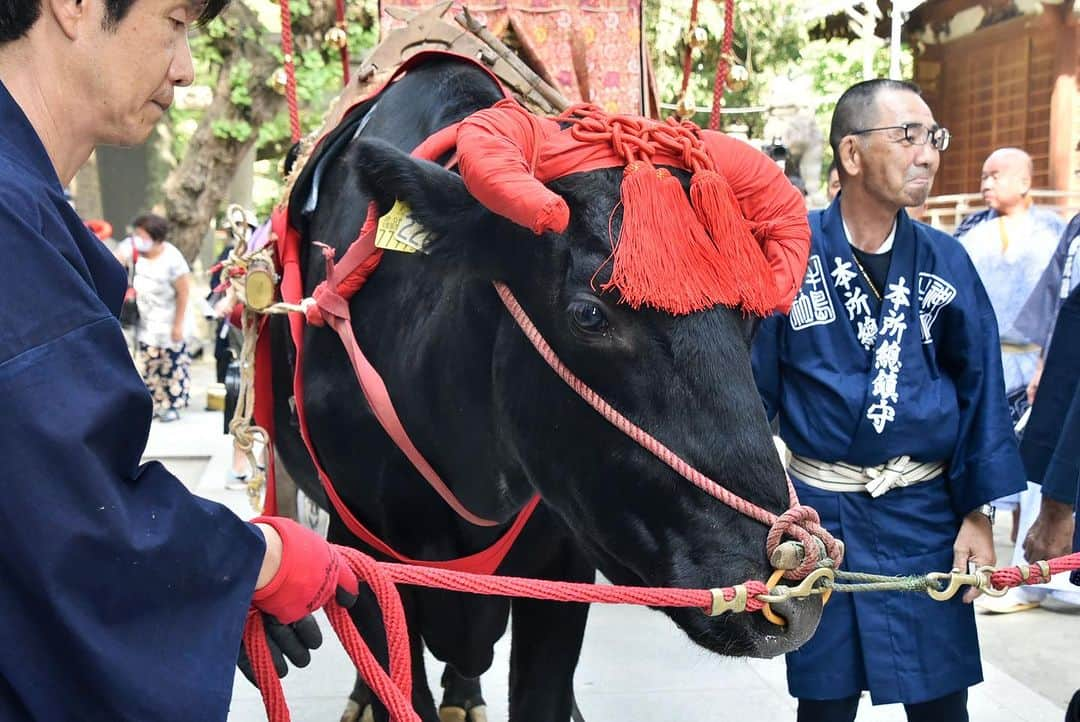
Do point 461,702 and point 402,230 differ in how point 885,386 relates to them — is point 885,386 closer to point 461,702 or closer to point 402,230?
point 402,230

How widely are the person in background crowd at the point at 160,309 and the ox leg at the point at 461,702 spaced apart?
266 inches

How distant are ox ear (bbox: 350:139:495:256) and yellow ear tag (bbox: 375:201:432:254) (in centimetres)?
2

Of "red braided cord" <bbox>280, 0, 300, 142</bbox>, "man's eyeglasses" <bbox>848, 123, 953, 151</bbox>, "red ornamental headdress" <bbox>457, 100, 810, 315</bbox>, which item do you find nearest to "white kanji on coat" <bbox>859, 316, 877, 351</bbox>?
"man's eyeglasses" <bbox>848, 123, 953, 151</bbox>

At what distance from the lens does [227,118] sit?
12.3 meters

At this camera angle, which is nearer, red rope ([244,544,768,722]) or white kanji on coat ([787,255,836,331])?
red rope ([244,544,768,722])

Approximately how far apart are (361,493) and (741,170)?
128 cm

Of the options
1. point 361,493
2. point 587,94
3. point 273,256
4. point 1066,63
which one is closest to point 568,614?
point 361,493

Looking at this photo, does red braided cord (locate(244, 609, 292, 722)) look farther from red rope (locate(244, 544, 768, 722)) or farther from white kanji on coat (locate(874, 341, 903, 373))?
white kanji on coat (locate(874, 341, 903, 373))

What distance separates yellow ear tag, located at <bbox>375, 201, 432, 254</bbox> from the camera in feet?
7.63

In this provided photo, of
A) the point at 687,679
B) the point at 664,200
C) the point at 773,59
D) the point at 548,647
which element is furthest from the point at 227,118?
the point at 664,200

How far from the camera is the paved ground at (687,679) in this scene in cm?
405

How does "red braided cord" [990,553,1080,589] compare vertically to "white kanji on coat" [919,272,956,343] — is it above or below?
below

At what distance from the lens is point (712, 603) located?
5.83 ft

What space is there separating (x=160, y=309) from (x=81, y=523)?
9157mm
